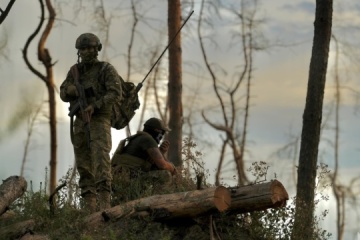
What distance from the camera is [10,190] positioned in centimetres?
1304

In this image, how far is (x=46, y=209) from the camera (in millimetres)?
12648

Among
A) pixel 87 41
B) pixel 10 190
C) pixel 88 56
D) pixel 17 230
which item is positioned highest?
pixel 87 41

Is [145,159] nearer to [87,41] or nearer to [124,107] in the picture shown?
[124,107]

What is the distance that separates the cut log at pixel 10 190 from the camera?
42.0 ft

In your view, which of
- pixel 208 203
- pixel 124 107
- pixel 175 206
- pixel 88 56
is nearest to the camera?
pixel 208 203

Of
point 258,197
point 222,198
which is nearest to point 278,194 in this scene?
point 258,197

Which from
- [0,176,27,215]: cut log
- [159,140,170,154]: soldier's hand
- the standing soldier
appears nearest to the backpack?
the standing soldier

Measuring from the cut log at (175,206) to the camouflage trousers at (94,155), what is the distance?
701 millimetres

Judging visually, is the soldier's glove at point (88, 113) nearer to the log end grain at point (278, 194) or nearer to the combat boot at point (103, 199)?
the combat boot at point (103, 199)

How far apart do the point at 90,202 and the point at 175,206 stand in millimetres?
1785

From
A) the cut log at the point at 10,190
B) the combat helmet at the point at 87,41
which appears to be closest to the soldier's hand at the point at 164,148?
the cut log at the point at 10,190

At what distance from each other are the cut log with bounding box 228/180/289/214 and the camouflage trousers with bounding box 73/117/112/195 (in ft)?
7.17

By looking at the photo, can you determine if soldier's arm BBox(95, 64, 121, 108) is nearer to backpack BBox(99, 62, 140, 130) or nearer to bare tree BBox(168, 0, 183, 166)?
backpack BBox(99, 62, 140, 130)

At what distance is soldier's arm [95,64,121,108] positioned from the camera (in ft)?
40.5
